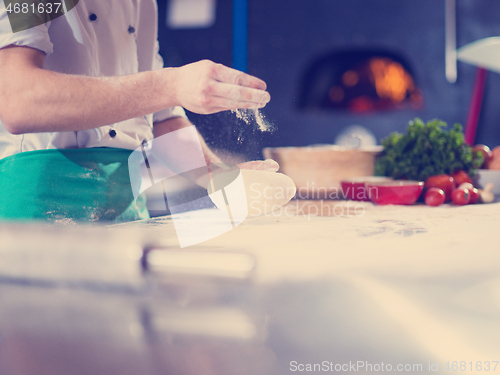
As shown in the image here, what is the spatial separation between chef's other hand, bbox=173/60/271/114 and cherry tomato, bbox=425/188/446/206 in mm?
390

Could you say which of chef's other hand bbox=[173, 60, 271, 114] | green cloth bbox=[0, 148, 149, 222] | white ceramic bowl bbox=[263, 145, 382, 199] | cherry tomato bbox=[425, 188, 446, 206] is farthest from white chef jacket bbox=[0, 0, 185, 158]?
cherry tomato bbox=[425, 188, 446, 206]

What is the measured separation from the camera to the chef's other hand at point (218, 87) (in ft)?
1.10

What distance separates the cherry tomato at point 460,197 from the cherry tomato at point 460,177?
0.37ft

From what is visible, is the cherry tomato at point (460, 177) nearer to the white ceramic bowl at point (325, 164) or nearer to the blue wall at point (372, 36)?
the white ceramic bowl at point (325, 164)

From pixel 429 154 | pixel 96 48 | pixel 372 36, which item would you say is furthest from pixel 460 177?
pixel 372 36

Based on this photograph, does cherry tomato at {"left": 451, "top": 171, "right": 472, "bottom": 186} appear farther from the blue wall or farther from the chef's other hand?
the blue wall

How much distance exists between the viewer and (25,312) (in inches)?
12.5

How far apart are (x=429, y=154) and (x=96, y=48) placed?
0.65m

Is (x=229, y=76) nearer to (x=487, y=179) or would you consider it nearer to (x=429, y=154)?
(x=429, y=154)

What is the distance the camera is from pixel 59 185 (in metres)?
0.53

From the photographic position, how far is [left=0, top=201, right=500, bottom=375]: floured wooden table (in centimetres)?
28

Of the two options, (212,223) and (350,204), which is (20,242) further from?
(350,204)

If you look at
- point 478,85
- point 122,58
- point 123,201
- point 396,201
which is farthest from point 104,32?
point 478,85

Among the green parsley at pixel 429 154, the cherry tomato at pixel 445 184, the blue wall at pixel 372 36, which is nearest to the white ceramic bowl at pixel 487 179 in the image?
the green parsley at pixel 429 154
